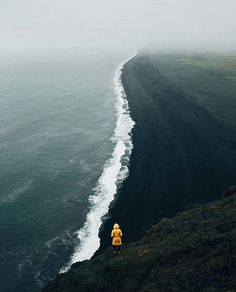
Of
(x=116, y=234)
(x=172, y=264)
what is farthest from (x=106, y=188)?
(x=172, y=264)

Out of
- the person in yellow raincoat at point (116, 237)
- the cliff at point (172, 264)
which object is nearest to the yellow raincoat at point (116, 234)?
the person in yellow raincoat at point (116, 237)

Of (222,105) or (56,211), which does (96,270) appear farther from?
(222,105)

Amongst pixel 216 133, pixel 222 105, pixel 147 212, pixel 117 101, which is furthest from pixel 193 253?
pixel 117 101

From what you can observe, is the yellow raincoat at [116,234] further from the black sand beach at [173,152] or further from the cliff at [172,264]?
the black sand beach at [173,152]

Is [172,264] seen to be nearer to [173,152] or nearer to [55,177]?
[55,177]

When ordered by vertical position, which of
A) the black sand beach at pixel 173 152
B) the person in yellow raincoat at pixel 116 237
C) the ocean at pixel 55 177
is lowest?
the ocean at pixel 55 177
